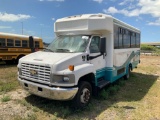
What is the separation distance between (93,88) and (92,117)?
4.40 ft

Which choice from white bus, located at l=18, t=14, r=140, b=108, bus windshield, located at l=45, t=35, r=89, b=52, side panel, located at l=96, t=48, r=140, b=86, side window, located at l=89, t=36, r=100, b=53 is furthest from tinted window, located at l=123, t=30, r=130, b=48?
bus windshield, located at l=45, t=35, r=89, b=52

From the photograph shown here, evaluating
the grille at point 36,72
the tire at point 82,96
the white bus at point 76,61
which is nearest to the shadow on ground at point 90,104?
the tire at point 82,96

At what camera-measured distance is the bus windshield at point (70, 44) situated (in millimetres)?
6422

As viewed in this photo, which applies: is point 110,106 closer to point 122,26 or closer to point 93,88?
point 93,88

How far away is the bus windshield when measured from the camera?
642 cm

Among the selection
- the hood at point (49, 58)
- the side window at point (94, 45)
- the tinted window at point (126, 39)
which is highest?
the tinted window at point (126, 39)

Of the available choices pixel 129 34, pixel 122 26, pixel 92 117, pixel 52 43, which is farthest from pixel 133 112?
pixel 129 34

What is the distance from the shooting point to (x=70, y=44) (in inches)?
262

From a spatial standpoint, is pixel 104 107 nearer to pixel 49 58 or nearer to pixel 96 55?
pixel 96 55

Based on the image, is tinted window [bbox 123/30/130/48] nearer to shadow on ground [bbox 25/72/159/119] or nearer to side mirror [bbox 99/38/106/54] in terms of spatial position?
shadow on ground [bbox 25/72/159/119]

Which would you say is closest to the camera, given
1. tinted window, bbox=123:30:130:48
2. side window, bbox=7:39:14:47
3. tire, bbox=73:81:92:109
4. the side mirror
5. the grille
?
the grille

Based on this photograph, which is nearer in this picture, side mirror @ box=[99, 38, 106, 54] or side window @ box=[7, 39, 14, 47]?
side mirror @ box=[99, 38, 106, 54]

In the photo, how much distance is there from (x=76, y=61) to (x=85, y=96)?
4.05 feet

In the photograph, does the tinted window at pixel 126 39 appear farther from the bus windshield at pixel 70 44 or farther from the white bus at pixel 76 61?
the bus windshield at pixel 70 44
